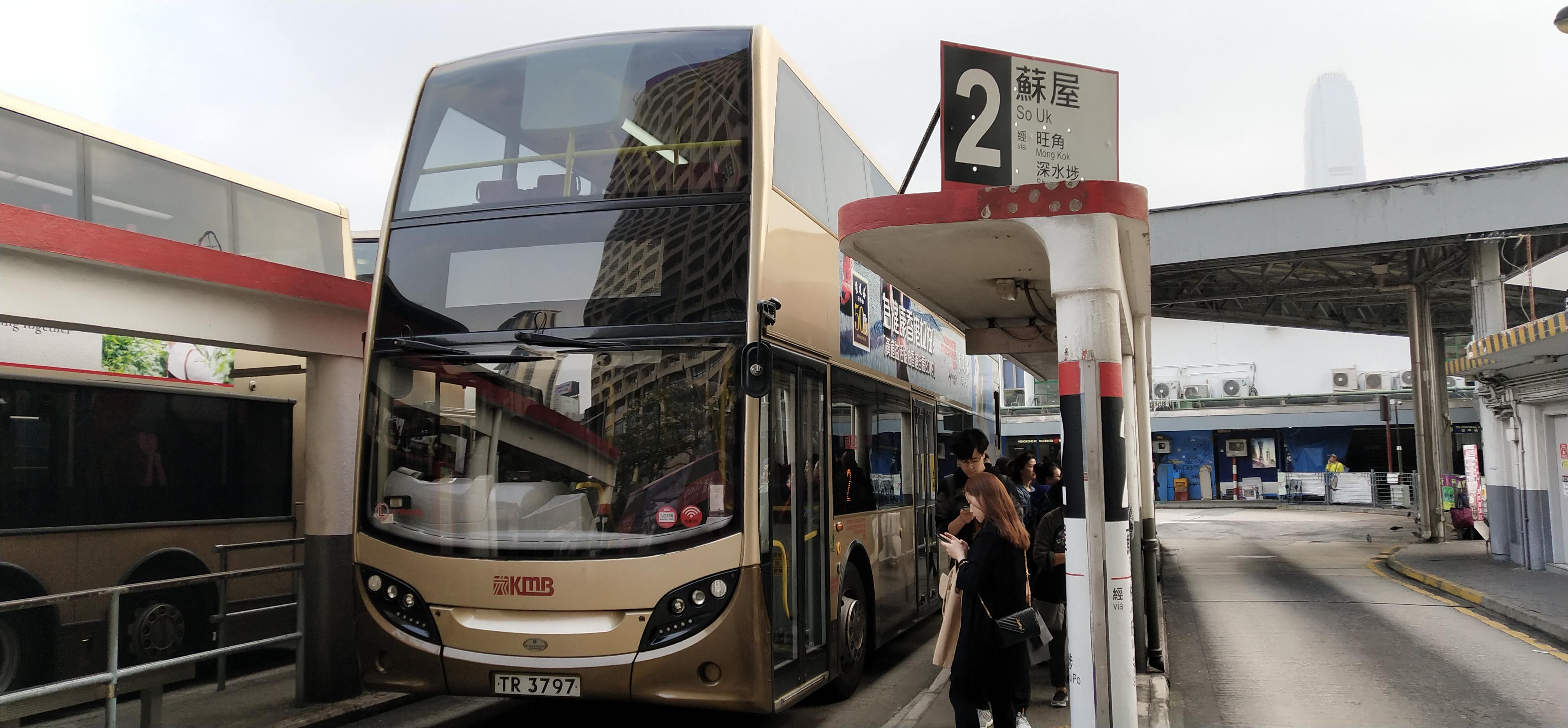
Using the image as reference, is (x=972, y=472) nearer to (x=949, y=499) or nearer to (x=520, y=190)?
(x=520, y=190)

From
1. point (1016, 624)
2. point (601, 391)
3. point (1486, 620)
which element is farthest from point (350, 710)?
point (1486, 620)

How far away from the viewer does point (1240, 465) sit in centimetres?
4203

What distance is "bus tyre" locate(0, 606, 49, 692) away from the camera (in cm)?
712

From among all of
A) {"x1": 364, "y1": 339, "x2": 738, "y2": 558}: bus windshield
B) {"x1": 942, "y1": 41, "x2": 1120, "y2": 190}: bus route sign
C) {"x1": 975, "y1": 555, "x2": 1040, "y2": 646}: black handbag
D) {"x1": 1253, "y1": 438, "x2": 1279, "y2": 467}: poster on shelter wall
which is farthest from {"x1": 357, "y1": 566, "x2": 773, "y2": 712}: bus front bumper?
{"x1": 1253, "y1": 438, "x2": 1279, "y2": 467}: poster on shelter wall

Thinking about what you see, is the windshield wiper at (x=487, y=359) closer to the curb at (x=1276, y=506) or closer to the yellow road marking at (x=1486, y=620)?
the yellow road marking at (x=1486, y=620)

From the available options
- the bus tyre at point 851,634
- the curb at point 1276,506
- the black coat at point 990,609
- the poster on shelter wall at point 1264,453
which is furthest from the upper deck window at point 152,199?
the poster on shelter wall at point 1264,453

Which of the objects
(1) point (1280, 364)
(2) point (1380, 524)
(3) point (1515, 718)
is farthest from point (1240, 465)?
(3) point (1515, 718)

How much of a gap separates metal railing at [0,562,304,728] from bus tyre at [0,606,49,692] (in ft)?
0.46

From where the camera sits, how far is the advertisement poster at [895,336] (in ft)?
26.8

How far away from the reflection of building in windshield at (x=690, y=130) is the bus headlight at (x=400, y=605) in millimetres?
2560

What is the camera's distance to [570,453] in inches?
227

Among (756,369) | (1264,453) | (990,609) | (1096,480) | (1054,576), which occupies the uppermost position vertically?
(756,369)

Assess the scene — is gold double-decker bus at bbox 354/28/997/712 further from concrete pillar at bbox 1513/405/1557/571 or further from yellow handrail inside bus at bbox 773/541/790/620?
concrete pillar at bbox 1513/405/1557/571

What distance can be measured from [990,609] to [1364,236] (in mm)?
13718
